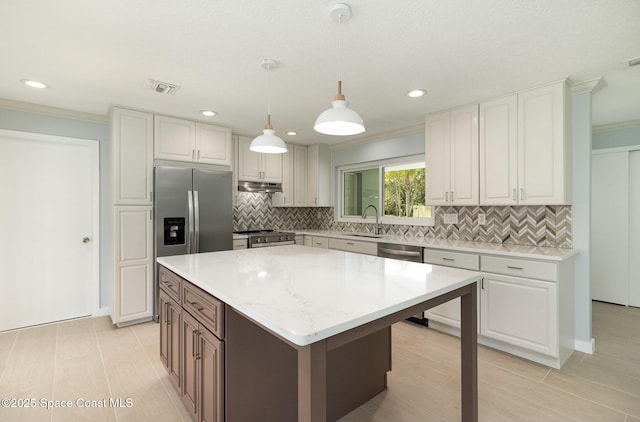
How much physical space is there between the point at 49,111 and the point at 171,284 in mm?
2759

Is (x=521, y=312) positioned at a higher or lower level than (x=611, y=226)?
lower

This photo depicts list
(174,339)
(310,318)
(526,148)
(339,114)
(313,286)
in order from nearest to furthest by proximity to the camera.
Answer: (310,318)
(313,286)
(339,114)
(174,339)
(526,148)

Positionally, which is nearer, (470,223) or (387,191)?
(470,223)

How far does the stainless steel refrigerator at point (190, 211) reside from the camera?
343 cm

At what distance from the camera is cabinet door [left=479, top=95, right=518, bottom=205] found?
2.89m

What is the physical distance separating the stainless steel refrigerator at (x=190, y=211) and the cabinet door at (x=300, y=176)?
143 centimetres

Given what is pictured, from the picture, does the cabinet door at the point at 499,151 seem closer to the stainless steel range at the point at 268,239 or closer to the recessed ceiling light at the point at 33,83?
the stainless steel range at the point at 268,239

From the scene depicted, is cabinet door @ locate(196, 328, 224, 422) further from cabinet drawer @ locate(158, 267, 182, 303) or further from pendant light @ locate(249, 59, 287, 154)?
pendant light @ locate(249, 59, 287, 154)

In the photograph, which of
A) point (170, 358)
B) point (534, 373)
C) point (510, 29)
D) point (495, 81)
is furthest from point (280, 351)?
point (495, 81)

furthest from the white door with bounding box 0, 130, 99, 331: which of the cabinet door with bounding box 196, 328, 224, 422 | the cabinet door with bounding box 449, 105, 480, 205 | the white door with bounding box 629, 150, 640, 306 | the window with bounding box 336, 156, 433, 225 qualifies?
the white door with bounding box 629, 150, 640, 306

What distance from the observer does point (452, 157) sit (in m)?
3.35

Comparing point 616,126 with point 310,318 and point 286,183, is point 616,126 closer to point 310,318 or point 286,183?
point 286,183

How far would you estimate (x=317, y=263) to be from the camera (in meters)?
2.14

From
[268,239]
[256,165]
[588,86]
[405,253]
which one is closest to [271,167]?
[256,165]
